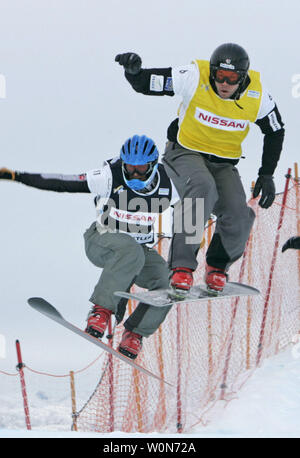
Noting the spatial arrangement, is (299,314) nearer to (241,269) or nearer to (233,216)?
(241,269)

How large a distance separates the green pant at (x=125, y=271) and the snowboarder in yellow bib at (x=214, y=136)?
0.32 m

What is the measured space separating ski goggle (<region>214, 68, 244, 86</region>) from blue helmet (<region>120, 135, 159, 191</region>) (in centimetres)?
72

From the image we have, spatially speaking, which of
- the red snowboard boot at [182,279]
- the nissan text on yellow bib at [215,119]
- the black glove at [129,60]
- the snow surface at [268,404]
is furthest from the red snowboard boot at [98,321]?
the black glove at [129,60]

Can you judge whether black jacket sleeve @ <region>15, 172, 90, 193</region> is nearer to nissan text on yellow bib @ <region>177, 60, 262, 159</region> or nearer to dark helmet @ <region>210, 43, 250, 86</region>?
nissan text on yellow bib @ <region>177, 60, 262, 159</region>

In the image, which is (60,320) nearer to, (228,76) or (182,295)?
(182,295)

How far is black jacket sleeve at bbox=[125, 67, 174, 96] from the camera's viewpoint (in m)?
4.95

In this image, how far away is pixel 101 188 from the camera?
4.87 m

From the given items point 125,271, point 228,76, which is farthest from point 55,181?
point 228,76

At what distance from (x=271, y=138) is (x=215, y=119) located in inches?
25.5

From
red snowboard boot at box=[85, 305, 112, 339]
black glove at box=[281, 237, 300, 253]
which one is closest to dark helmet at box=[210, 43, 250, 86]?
red snowboard boot at box=[85, 305, 112, 339]

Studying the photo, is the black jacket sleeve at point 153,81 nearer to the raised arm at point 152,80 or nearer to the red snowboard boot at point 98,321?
the raised arm at point 152,80

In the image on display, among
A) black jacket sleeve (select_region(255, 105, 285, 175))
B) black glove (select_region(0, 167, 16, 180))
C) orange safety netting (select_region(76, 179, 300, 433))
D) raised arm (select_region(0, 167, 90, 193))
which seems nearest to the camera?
black glove (select_region(0, 167, 16, 180))

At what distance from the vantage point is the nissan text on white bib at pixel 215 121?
503 cm
